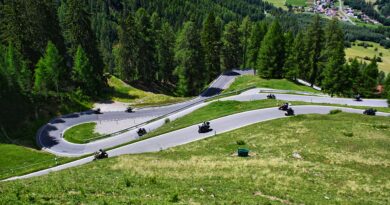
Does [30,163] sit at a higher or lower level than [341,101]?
lower

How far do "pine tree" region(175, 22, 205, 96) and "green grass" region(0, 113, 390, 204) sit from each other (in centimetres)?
3695

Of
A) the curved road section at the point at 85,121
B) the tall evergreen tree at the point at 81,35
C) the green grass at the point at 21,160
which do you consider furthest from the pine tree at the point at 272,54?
the green grass at the point at 21,160

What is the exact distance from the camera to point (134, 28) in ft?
275

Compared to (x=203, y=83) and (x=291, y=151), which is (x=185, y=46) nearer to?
(x=203, y=83)

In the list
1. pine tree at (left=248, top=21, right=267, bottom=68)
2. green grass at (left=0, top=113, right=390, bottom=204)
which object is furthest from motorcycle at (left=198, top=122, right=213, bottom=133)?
pine tree at (left=248, top=21, right=267, bottom=68)

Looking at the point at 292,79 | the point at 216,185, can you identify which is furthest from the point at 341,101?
the point at 216,185

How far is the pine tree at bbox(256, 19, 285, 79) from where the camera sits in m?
80.8

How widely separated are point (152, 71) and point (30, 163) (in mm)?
50823

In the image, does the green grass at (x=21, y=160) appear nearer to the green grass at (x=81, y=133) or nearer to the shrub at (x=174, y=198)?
the green grass at (x=81, y=133)

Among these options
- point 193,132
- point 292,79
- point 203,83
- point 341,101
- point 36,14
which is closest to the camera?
point 193,132

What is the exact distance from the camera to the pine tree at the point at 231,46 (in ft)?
314

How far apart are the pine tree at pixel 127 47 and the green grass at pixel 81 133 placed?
24.8 m

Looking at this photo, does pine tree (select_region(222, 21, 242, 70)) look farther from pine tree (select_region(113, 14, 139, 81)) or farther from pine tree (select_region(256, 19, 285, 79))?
pine tree (select_region(113, 14, 139, 81))

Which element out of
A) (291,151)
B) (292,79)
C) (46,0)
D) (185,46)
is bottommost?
(291,151)
